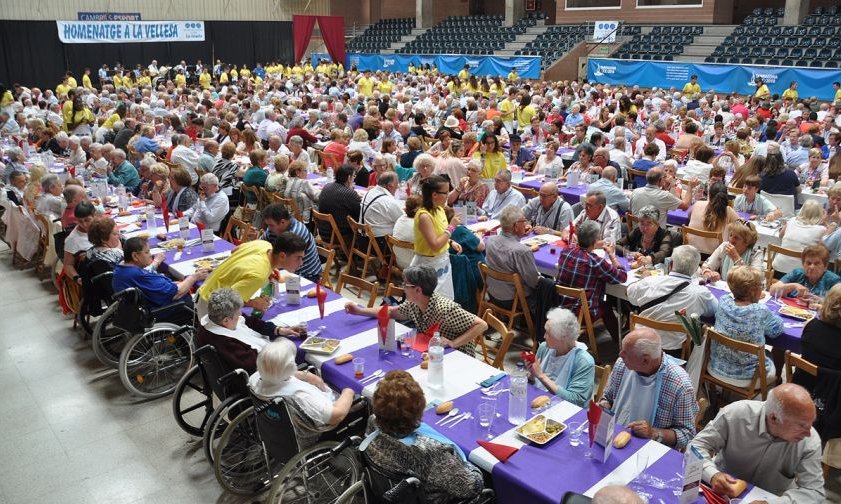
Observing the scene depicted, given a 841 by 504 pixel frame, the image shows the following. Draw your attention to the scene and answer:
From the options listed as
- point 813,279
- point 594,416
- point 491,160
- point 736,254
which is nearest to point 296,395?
point 594,416

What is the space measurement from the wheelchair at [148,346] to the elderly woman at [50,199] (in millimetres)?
2698

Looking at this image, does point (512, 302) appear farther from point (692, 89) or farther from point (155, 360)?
point (692, 89)

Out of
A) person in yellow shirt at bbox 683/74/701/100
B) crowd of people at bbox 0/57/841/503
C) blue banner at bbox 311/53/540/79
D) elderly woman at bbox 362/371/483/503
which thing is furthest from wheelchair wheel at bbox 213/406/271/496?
blue banner at bbox 311/53/540/79

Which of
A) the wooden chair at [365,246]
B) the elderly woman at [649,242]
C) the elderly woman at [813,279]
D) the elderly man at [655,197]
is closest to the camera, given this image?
the elderly woman at [813,279]

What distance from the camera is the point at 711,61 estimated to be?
22.6 m

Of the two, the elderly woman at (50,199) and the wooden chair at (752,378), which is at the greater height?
the elderly woman at (50,199)

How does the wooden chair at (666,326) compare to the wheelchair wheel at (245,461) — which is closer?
the wheelchair wheel at (245,461)

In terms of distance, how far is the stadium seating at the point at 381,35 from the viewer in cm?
3425

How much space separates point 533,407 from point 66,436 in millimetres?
3560

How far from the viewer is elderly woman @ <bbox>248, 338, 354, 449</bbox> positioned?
11.7 ft

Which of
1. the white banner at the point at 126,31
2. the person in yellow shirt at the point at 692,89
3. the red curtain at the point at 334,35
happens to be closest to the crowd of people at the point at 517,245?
the person in yellow shirt at the point at 692,89

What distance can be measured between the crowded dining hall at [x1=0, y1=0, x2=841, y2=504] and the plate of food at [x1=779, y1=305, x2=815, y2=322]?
63 millimetres

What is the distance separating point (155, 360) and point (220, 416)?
160cm

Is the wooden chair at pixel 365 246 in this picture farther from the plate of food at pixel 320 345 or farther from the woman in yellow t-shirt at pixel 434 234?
the plate of food at pixel 320 345
